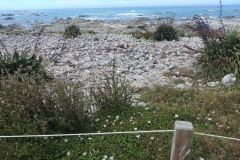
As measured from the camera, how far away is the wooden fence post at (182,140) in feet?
8.26

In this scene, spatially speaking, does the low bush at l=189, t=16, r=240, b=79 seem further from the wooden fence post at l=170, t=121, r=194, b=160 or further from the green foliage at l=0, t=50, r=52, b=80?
the wooden fence post at l=170, t=121, r=194, b=160

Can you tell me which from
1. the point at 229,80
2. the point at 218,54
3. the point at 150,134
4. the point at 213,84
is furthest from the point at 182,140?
the point at 218,54

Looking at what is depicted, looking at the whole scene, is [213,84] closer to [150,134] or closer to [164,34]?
[150,134]

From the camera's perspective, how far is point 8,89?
3.83 meters

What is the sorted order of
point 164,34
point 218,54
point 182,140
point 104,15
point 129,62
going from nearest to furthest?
point 182,140
point 218,54
point 129,62
point 164,34
point 104,15

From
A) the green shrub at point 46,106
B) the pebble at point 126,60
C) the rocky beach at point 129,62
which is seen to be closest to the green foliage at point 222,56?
the rocky beach at point 129,62

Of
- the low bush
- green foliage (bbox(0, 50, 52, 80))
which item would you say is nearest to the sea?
the low bush

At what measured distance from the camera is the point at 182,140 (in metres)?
2.57

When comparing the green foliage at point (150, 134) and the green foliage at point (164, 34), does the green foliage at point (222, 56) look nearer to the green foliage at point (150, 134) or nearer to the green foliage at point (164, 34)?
the green foliage at point (150, 134)

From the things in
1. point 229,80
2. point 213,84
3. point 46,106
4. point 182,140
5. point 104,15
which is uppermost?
point 182,140

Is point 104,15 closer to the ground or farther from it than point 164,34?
closer to the ground

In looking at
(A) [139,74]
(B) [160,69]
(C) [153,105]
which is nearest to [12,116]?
(C) [153,105]

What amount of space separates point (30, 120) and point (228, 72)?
17.9ft

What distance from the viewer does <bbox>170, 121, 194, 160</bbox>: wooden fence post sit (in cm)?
252
